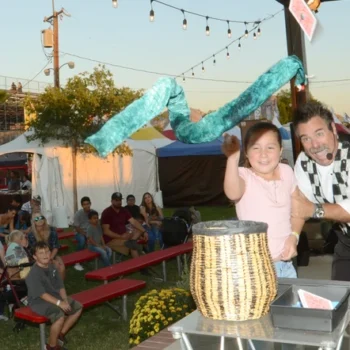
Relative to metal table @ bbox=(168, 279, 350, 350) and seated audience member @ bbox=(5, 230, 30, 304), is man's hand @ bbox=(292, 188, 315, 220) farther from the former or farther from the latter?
seated audience member @ bbox=(5, 230, 30, 304)

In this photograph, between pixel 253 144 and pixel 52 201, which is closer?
pixel 253 144

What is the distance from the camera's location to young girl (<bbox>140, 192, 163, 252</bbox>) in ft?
38.3

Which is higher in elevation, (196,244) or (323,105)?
(323,105)

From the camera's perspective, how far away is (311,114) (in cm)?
300

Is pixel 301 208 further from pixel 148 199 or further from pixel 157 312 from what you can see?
pixel 148 199

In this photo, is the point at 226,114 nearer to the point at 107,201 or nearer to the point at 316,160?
the point at 316,160

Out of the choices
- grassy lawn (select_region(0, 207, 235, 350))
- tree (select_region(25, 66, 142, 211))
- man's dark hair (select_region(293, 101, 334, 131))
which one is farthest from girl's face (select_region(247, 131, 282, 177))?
tree (select_region(25, 66, 142, 211))

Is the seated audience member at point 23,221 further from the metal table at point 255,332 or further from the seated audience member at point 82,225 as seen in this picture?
the metal table at point 255,332

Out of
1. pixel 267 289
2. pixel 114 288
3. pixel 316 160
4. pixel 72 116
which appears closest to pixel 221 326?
pixel 267 289

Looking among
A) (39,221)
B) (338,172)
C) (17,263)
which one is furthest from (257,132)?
(39,221)

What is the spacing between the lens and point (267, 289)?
96.3 inches

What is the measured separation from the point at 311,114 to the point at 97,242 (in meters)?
7.71

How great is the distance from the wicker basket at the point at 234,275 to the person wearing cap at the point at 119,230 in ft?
27.0

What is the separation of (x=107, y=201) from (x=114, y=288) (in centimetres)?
1232
